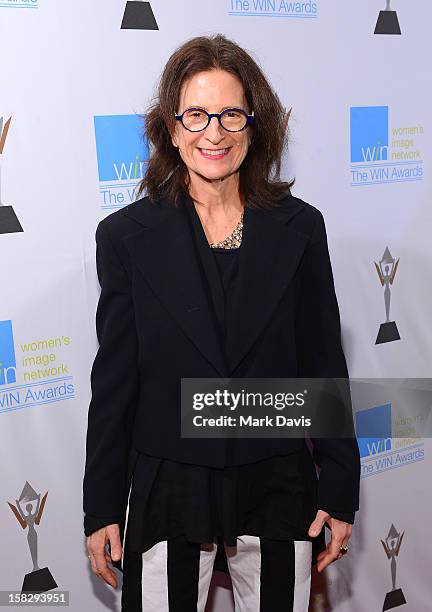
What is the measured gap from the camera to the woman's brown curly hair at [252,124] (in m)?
1.43

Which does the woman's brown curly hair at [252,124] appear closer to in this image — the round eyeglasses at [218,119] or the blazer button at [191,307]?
the round eyeglasses at [218,119]

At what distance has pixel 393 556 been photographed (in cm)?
238

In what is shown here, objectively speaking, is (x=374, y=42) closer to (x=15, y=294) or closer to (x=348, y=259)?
(x=348, y=259)

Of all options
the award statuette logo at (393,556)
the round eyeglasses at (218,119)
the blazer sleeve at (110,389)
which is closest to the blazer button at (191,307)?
the blazer sleeve at (110,389)

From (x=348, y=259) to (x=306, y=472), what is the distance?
77 cm

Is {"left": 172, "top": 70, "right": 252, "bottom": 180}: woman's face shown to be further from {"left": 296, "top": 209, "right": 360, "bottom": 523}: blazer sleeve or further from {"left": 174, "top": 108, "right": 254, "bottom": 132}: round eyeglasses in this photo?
{"left": 296, "top": 209, "right": 360, "bottom": 523}: blazer sleeve

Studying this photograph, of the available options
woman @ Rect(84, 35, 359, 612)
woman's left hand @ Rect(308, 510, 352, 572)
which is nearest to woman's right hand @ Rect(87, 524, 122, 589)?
woman @ Rect(84, 35, 359, 612)

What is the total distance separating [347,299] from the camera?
216 cm

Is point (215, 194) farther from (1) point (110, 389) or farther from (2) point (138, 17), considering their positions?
(2) point (138, 17)

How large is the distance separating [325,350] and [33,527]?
2.92ft

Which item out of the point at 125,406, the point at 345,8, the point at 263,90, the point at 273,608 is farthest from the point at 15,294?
the point at 345,8

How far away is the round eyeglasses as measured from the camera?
142 centimetres

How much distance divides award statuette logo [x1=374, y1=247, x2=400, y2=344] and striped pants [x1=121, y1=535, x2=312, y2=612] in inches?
33.9

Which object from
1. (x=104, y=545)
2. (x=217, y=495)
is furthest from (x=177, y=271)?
(x=104, y=545)
